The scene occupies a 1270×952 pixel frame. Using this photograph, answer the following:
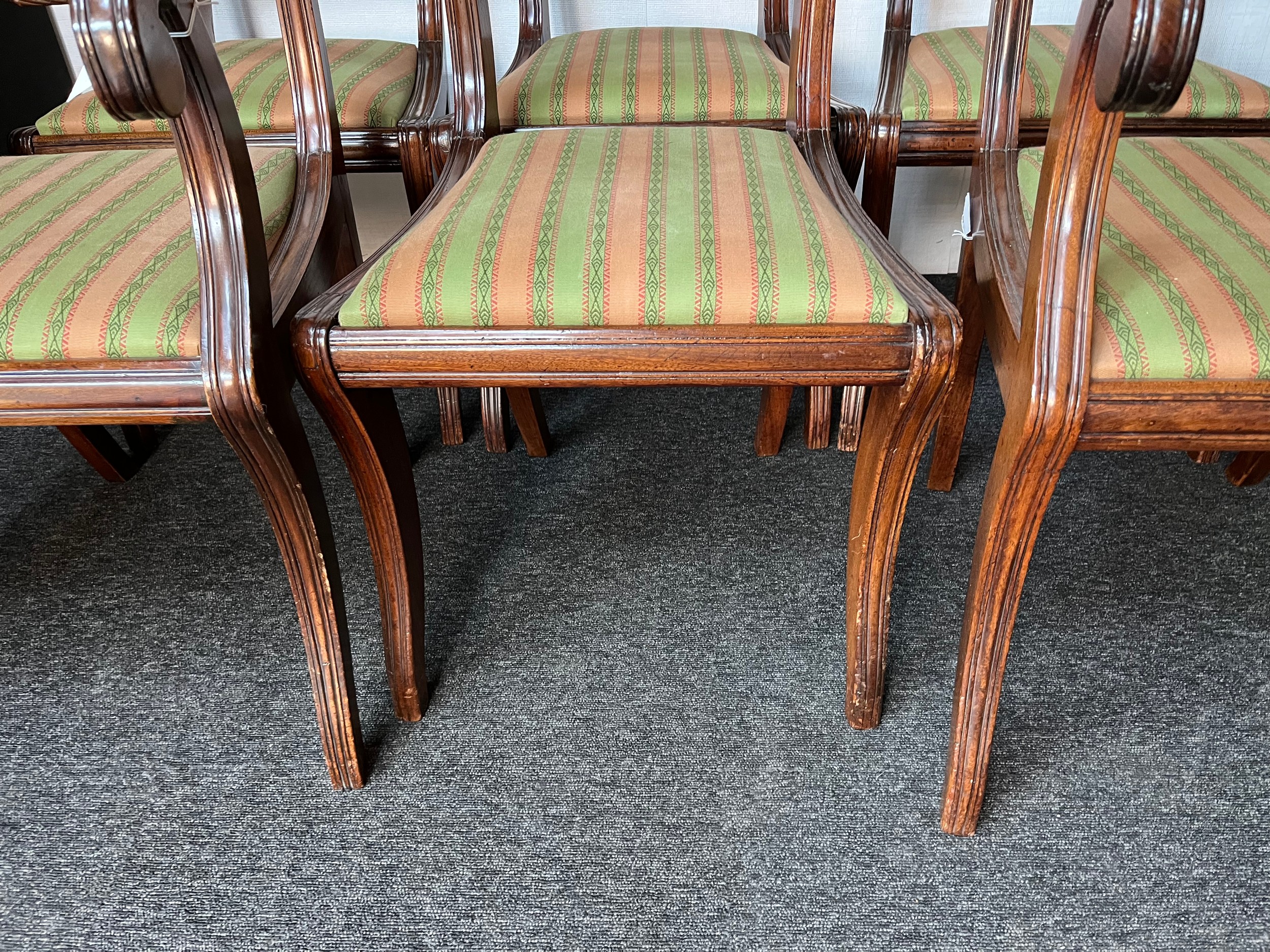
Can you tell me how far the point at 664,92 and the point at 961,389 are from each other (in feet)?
1.68

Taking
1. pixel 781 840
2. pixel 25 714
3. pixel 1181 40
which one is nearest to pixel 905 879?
pixel 781 840

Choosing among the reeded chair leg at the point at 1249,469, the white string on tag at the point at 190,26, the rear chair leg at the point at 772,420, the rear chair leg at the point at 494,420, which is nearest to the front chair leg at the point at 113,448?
the rear chair leg at the point at 494,420

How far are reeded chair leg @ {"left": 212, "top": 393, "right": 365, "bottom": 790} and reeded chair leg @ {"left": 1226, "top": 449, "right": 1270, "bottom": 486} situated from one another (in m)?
1.09

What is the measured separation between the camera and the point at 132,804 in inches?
32.4

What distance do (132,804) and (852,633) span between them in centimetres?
68

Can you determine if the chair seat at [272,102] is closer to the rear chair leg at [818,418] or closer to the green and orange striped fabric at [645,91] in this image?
the green and orange striped fabric at [645,91]

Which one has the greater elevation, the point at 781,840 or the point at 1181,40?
the point at 1181,40

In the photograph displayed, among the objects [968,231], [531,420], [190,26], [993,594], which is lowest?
[531,420]

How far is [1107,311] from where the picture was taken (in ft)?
1.98

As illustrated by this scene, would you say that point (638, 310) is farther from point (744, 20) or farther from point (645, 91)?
point (744, 20)

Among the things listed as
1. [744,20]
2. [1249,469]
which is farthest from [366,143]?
[1249,469]

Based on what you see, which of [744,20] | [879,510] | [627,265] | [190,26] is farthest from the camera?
[744,20]

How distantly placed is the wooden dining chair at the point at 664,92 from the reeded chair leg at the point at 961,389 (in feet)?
0.60

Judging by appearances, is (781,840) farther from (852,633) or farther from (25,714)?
(25,714)
